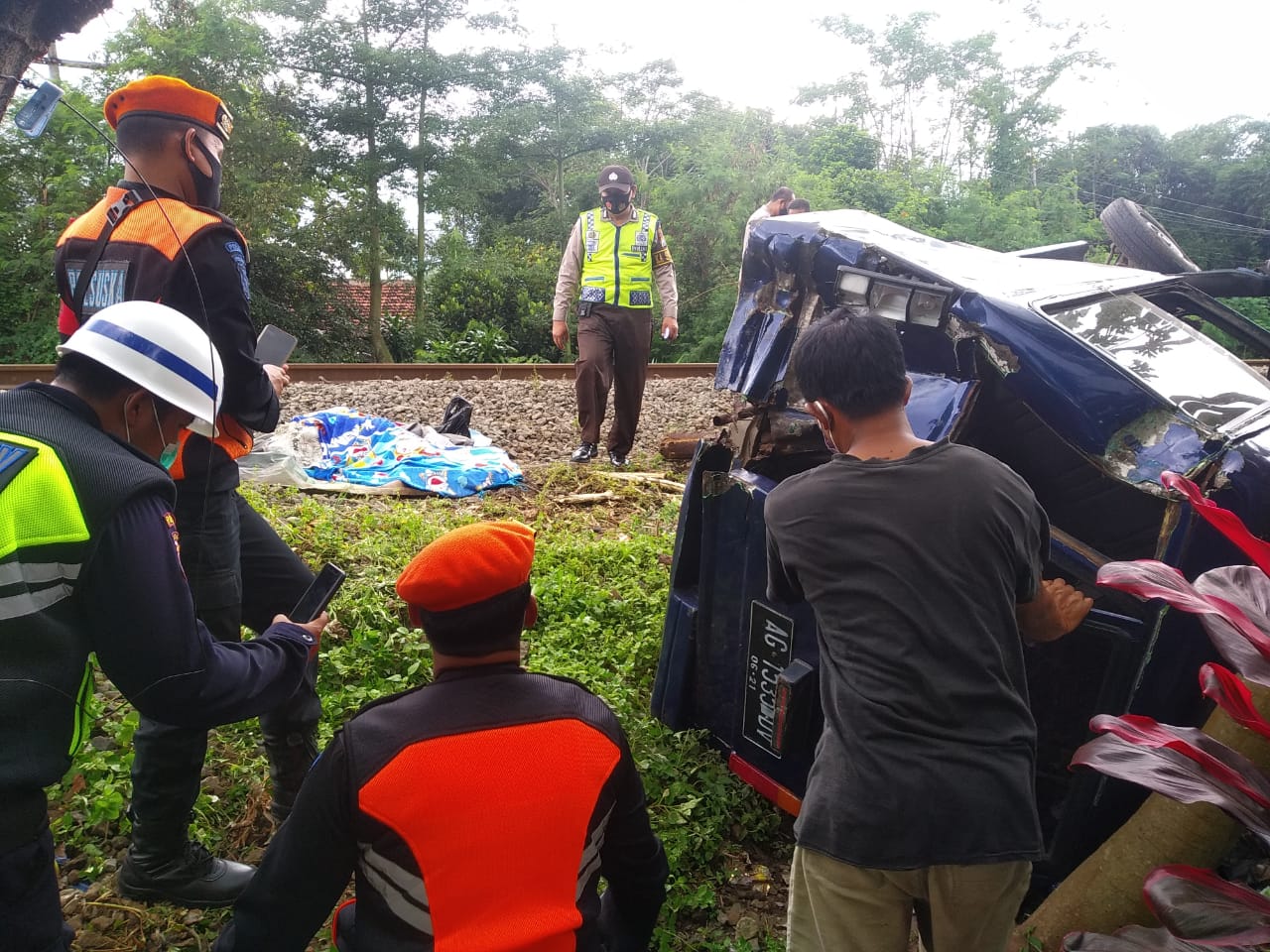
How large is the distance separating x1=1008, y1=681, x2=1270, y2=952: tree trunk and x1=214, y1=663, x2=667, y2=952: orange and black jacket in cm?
131

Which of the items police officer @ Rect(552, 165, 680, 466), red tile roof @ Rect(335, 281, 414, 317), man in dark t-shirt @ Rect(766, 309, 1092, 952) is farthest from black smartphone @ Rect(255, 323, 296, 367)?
red tile roof @ Rect(335, 281, 414, 317)

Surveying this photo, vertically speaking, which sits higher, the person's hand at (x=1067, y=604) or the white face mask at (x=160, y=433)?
the white face mask at (x=160, y=433)

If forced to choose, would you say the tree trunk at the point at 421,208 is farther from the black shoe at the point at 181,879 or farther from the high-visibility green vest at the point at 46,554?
the high-visibility green vest at the point at 46,554

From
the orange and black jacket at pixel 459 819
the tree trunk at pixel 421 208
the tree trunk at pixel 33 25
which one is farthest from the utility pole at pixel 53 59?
the tree trunk at pixel 421 208

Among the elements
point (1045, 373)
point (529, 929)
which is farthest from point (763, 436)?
point (529, 929)

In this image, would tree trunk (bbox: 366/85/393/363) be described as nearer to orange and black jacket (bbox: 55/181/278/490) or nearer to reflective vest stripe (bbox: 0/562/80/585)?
orange and black jacket (bbox: 55/181/278/490)

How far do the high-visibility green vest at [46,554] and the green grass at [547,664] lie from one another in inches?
49.6

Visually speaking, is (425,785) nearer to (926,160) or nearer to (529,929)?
(529,929)

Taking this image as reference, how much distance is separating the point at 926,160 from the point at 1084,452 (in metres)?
25.2

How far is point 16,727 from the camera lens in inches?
62.4

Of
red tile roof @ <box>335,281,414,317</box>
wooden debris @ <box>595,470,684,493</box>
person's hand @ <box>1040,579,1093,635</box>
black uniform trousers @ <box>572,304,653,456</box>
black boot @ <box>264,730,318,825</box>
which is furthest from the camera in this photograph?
red tile roof @ <box>335,281,414,317</box>

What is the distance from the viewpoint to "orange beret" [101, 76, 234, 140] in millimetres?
2559

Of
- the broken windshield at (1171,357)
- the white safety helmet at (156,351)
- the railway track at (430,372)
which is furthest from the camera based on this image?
the railway track at (430,372)

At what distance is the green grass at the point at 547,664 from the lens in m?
2.80
